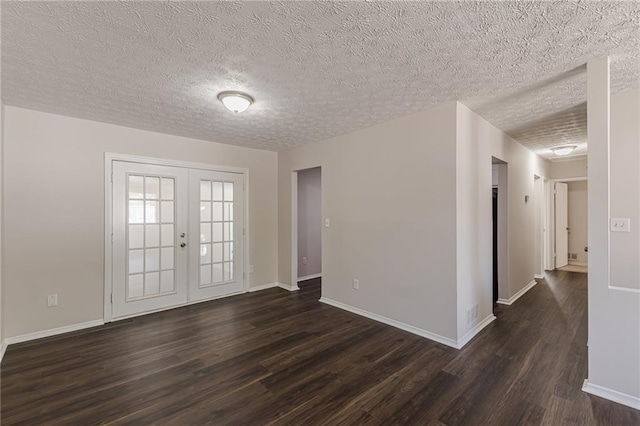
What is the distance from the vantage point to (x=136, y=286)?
3754 mm

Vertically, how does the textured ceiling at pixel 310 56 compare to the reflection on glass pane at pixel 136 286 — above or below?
above

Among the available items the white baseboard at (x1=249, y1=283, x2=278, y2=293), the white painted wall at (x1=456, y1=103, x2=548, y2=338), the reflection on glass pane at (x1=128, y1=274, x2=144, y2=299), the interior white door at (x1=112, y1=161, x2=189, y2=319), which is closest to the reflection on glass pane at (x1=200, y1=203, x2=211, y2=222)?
the interior white door at (x1=112, y1=161, x2=189, y2=319)

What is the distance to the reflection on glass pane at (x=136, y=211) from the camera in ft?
12.2

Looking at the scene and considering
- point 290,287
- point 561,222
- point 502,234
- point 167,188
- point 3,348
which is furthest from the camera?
point 561,222

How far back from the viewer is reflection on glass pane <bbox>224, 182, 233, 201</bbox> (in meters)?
4.61

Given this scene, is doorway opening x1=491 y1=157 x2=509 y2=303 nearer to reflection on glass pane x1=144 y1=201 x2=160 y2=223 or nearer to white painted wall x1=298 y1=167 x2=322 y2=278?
white painted wall x1=298 y1=167 x2=322 y2=278

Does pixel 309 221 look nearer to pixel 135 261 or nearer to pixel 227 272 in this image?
pixel 227 272

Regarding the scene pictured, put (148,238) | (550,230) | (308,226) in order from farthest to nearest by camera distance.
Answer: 1. (550,230)
2. (308,226)
3. (148,238)

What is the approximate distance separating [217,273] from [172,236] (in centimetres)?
93

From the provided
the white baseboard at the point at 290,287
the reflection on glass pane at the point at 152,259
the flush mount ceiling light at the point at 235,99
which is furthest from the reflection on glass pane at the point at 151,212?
the white baseboard at the point at 290,287

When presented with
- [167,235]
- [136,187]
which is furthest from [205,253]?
[136,187]

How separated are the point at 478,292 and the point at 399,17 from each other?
9.84ft

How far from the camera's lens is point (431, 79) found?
7.68 feet

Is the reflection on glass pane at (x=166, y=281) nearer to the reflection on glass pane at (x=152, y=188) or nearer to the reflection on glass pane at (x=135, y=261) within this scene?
the reflection on glass pane at (x=135, y=261)
